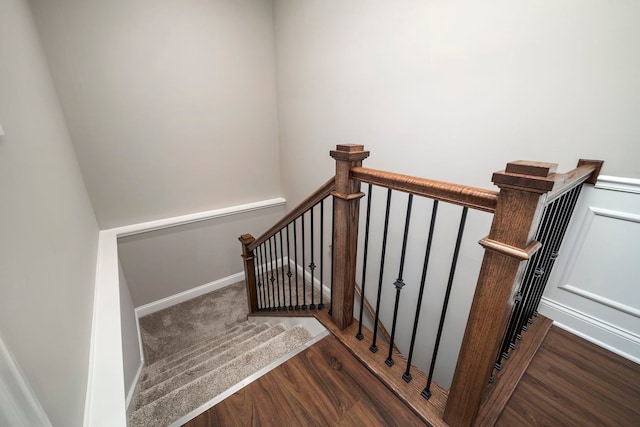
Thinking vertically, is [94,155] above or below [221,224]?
above

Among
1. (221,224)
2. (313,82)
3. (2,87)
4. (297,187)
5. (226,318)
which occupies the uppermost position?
(313,82)

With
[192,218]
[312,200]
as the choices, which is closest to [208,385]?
[312,200]

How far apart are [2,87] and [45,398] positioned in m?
1.02

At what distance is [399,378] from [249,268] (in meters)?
1.71

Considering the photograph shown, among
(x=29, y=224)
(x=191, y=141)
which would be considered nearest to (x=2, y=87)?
(x=29, y=224)

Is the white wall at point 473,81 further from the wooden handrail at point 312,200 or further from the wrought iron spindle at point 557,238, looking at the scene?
the wooden handrail at point 312,200

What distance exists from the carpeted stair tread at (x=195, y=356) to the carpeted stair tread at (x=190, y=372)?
13 mm

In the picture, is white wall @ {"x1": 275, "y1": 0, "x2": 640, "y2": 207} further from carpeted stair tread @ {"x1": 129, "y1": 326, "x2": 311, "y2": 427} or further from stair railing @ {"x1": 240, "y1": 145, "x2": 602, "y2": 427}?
carpeted stair tread @ {"x1": 129, "y1": 326, "x2": 311, "y2": 427}

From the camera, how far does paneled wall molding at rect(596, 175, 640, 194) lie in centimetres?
117

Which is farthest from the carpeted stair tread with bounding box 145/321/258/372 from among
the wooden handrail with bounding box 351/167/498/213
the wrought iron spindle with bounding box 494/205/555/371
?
the wooden handrail with bounding box 351/167/498/213

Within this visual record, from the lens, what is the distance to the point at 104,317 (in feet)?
4.36

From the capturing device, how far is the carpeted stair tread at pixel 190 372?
1596 millimetres

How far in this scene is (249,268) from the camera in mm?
2514

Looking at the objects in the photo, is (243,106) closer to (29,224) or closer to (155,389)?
(29,224)
